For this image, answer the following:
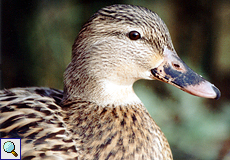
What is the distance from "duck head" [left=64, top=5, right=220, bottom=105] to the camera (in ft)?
3.24

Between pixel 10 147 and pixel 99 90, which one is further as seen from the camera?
pixel 99 90

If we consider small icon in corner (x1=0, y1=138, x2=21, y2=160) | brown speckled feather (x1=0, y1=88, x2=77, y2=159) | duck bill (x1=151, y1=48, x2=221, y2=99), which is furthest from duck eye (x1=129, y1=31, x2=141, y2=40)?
small icon in corner (x1=0, y1=138, x2=21, y2=160)

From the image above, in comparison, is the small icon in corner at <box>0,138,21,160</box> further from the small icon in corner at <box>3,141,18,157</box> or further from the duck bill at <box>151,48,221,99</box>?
the duck bill at <box>151,48,221,99</box>

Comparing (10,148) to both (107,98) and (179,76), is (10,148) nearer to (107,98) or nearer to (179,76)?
(107,98)

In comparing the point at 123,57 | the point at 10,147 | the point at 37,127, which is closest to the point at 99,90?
the point at 123,57

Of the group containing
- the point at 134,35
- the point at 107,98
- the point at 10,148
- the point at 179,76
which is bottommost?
the point at 10,148

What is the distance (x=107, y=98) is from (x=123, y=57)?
0.19m

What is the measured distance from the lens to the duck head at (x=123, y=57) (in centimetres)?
99

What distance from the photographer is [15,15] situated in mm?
1876

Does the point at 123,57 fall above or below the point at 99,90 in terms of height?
above

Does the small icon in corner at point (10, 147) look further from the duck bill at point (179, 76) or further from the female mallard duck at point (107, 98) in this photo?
the duck bill at point (179, 76)

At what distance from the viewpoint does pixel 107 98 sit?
1054 millimetres

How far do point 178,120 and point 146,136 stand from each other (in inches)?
45.1

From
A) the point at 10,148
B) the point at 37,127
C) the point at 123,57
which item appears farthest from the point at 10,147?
the point at 123,57
